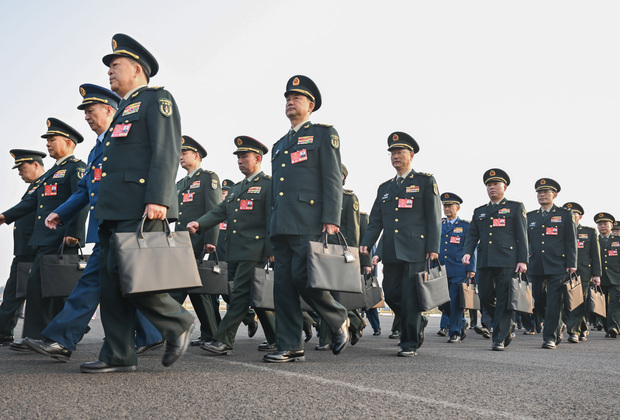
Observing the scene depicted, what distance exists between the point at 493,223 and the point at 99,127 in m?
5.26

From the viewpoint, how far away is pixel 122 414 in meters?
2.90

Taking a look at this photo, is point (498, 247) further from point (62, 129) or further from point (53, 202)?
point (62, 129)

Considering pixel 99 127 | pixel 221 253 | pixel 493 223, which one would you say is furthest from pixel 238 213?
pixel 493 223

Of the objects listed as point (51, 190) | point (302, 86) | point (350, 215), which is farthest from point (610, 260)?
point (51, 190)

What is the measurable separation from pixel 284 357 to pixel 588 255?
352 inches

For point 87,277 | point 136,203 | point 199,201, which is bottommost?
point 87,277

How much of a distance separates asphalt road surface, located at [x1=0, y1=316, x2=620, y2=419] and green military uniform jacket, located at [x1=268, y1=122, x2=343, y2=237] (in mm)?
1204

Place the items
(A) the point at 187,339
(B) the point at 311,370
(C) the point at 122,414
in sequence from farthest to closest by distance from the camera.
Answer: (B) the point at 311,370
(A) the point at 187,339
(C) the point at 122,414

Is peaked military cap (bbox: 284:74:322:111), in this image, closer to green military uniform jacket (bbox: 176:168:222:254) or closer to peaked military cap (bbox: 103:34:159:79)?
peaked military cap (bbox: 103:34:159:79)

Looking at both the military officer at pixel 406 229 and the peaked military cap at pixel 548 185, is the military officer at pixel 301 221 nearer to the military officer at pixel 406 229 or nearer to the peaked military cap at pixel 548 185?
the military officer at pixel 406 229

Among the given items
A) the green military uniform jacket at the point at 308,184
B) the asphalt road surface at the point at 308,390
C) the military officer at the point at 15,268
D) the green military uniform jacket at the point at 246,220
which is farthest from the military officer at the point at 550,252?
the military officer at the point at 15,268

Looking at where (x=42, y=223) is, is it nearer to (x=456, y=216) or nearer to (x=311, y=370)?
(x=311, y=370)

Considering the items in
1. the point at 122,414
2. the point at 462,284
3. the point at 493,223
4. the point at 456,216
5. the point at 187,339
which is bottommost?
the point at 122,414

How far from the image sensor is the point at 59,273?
5867mm
